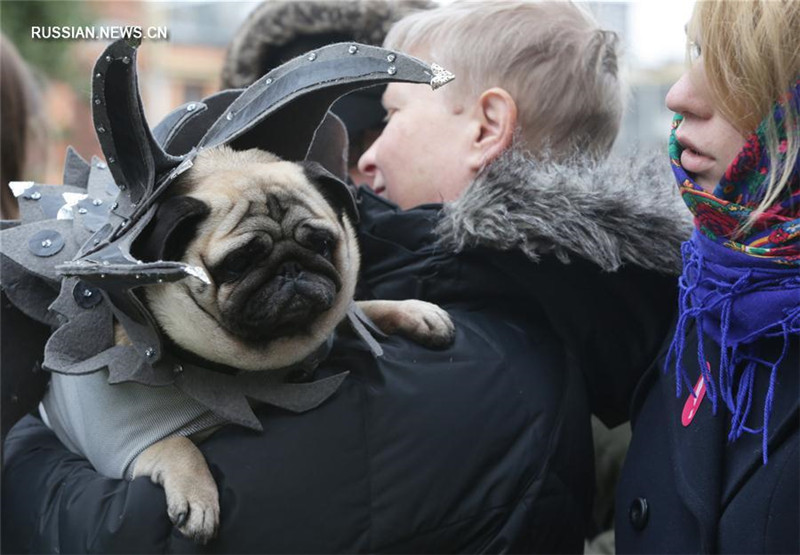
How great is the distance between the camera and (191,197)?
4.96ft

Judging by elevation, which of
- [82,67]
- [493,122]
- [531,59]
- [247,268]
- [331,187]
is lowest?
[82,67]

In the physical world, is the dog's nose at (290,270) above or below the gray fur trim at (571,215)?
below

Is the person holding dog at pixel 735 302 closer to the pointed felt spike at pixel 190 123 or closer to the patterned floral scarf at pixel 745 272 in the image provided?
the patterned floral scarf at pixel 745 272

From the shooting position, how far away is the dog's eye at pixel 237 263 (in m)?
1.53

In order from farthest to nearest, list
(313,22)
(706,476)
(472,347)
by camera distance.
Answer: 1. (313,22)
2. (472,347)
3. (706,476)

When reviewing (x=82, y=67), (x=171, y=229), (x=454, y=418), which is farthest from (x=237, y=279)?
(x=82, y=67)

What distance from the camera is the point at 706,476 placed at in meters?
1.54

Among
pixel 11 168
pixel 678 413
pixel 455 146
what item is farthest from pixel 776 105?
pixel 11 168

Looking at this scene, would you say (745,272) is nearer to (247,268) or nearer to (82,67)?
(247,268)

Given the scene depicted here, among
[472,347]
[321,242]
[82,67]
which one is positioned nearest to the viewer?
[321,242]

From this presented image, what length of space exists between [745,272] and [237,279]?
90 centimetres

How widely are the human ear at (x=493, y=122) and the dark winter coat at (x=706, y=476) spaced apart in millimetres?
619

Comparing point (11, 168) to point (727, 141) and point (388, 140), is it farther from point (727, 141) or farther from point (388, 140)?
point (727, 141)

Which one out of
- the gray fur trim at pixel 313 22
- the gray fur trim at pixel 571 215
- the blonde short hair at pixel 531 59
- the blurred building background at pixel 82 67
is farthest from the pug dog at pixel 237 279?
the blurred building background at pixel 82 67
